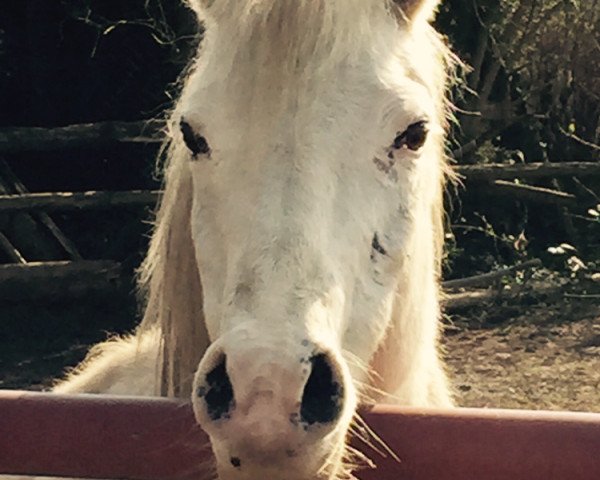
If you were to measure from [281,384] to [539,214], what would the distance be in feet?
22.3

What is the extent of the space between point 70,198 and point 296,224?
204 inches

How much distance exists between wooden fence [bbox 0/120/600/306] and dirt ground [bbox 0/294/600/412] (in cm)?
21

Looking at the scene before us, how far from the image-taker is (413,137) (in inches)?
71.1

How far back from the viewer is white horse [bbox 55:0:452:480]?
4.36ft

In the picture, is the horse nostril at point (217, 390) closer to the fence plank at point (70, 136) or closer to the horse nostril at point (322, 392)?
the horse nostril at point (322, 392)

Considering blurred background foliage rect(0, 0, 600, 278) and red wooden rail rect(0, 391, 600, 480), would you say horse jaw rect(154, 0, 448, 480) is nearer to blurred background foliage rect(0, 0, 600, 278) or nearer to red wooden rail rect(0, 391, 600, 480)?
red wooden rail rect(0, 391, 600, 480)

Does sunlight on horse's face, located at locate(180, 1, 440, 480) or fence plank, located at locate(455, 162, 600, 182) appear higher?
fence plank, located at locate(455, 162, 600, 182)

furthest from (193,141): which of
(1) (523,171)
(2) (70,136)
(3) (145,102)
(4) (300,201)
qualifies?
(1) (523,171)

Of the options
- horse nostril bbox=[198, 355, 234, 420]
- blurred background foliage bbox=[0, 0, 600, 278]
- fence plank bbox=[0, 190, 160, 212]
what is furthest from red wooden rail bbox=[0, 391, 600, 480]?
blurred background foliage bbox=[0, 0, 600, 278]

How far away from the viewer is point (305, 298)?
1.44 meters

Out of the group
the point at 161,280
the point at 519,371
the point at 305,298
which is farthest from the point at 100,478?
the point at 519,371

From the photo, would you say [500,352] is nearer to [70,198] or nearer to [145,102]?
[70,198]

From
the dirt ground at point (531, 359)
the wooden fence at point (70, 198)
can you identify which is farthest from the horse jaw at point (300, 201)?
the wooden fence at point (70, 198)

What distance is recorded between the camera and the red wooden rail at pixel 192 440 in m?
1.20
